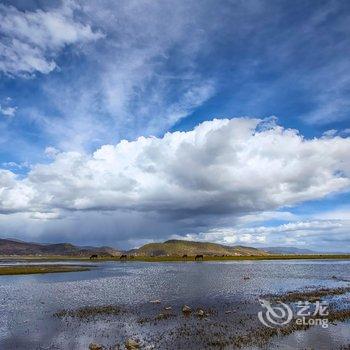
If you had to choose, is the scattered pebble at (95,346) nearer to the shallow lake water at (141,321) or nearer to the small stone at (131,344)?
the shallow lake water at (141,321)

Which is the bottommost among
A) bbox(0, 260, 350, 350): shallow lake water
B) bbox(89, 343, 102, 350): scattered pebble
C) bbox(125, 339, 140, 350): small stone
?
bbox(89, 343, 102, 350): scattered pebble

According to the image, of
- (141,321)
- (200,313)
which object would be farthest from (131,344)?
(200,313)

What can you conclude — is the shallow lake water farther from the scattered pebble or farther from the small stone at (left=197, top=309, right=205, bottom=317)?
the small stone at (left=197, top=309, right=205, bottom=317)

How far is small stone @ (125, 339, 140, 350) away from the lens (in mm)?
30509

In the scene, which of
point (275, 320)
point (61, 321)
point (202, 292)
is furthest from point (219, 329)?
point (202, 292)

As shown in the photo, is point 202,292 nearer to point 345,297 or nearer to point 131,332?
point 345,297

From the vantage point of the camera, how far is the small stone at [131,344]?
100ft

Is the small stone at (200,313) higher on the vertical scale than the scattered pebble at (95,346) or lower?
higher

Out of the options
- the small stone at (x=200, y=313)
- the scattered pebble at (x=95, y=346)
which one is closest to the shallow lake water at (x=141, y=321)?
the scattered pebble at (x=95, y=346)

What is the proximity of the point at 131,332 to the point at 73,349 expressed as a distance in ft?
21.1

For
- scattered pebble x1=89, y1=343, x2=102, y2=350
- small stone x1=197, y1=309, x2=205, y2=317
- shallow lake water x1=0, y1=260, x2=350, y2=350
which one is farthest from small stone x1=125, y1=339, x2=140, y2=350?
small stone x1=197, y1=309, x2=205, y2=317

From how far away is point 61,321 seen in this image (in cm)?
4162

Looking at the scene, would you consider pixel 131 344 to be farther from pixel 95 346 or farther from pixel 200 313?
pixel 200 313

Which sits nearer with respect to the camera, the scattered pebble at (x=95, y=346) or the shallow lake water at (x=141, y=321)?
the scattered pebble at (x=95, y=346)
